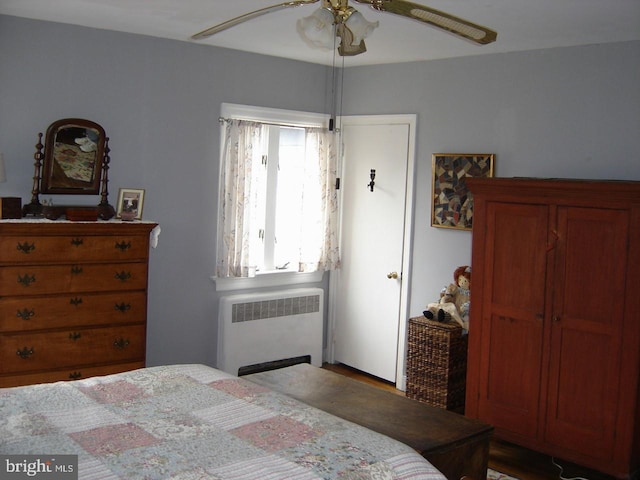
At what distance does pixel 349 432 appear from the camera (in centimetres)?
231

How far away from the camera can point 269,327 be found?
216 inches

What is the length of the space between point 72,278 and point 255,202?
1.61 metres

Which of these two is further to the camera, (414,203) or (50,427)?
(414,203)

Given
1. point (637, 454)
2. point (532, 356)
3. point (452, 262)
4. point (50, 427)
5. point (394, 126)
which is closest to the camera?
point (50, 427)

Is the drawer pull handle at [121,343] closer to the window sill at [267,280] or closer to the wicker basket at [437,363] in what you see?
the window sill at [267,280]

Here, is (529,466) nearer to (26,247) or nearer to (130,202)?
(130,202)

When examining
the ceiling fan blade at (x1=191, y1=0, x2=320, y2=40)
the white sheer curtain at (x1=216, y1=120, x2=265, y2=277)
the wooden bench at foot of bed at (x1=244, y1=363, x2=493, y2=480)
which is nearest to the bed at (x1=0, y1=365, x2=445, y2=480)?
the wooden bench at foot of bed at (x1=244, y1=363, x2=493, y2=480)

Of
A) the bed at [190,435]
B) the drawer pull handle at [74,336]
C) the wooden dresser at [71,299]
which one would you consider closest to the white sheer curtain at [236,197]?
the wooden dresser at [71,299]

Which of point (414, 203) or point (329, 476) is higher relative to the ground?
point (414, 203)

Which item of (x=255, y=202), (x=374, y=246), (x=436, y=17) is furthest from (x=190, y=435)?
(x=374, y=246)

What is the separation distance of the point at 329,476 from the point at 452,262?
327 cm

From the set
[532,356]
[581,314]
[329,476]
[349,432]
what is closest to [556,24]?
[581,314]

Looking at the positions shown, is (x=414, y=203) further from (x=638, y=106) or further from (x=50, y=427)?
(x=50, y=427)

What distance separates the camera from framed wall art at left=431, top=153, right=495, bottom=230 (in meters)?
4.86
